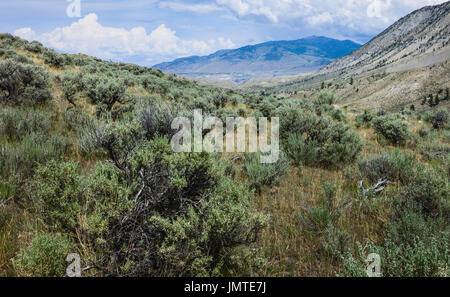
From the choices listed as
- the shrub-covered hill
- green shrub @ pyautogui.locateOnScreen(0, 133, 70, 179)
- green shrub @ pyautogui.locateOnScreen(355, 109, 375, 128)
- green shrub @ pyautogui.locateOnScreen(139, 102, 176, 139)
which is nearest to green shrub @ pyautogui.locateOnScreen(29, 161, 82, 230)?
the shrub-covered hill

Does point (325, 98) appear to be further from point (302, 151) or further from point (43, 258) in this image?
point (43, 258)

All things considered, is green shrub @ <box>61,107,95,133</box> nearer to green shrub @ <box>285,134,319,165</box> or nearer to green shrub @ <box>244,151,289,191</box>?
green shrub @ <box>244,151,289,191</box>

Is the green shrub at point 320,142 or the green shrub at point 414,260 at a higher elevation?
the green shrub at point 320,142

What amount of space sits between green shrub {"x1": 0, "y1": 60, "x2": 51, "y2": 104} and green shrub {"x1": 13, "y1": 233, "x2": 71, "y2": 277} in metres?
7.60

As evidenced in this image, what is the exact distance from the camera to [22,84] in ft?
27.2

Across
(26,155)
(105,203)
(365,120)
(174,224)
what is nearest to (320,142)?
(174,224)

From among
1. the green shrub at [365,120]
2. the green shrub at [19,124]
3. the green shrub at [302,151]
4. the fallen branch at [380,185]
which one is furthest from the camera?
the green shrub at [365,120]

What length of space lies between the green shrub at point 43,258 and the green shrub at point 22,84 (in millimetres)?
7598

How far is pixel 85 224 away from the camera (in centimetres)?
214

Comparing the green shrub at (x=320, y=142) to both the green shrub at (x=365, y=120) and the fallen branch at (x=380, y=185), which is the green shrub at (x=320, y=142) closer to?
the fallen branch at (x=380, y=185)

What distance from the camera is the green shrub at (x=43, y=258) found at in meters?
1.89

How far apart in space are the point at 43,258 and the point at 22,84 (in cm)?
915

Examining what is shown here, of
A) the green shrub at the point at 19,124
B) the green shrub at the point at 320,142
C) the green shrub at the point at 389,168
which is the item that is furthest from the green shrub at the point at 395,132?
the green shrub at the point at 19,124
